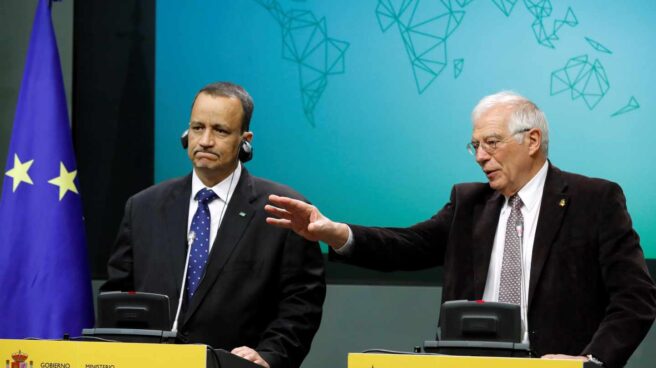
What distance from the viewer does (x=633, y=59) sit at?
5160mm

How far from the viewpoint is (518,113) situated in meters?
3.94

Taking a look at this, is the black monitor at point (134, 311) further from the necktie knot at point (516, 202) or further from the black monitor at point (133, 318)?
the necktie knot at point (516, 202)

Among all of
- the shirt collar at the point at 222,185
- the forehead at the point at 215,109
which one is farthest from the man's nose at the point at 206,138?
the shirt collar at the point at 222,185

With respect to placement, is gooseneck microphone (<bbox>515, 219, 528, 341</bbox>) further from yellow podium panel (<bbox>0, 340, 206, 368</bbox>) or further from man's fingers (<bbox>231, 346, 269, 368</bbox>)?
yellow podium panel (<bbox>0, 340, 206, 368</bbox>)

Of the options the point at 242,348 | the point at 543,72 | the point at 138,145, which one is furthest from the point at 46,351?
the point at 543,72

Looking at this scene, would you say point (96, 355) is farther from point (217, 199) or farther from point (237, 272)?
point (217, 199)

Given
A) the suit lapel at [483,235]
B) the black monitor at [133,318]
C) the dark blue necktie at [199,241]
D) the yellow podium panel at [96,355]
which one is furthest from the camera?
the dark blue necktie at [199,241]

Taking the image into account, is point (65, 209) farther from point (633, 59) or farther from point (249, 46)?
point (633, 59)

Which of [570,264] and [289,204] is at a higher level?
[289,204]

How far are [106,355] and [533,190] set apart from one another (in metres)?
1.70

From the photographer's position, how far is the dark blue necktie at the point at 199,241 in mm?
4020

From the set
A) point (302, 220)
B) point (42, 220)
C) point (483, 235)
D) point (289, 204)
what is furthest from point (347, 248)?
point (42, 220)

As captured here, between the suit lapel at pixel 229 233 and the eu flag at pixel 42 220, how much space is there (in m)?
1.19

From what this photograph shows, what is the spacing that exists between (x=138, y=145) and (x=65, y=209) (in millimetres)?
764
